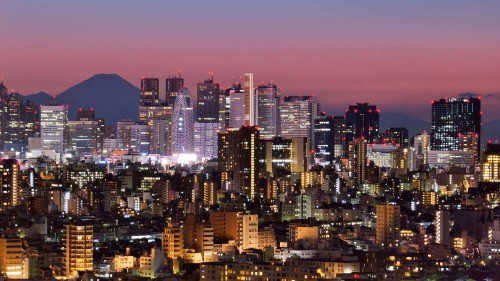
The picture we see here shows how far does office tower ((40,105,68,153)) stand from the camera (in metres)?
87.1

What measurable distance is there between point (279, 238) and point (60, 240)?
574 centimetres

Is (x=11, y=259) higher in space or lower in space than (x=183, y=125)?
lower

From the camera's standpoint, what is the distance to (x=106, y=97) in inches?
4700

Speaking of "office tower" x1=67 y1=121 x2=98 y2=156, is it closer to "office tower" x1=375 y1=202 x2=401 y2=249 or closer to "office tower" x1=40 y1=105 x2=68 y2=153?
"office tower" x1=40 y1=105 x2=68 y2=153

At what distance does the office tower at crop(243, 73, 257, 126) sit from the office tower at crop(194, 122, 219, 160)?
7.43m

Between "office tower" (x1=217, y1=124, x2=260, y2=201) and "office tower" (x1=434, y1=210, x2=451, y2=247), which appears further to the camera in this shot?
"office tower" (x1=217, y1=124, x2=260, y2=201)

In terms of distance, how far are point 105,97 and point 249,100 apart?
145ft

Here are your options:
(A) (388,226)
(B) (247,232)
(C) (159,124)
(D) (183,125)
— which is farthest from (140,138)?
(B) (247,232)

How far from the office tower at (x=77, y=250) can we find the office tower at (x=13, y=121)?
176 feet

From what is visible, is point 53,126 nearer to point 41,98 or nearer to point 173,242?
point 41,98

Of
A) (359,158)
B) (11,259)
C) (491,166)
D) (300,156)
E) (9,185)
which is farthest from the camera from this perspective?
(359,158)

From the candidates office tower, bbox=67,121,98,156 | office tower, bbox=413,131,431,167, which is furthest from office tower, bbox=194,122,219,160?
office tower, bbox=413,131,431,167

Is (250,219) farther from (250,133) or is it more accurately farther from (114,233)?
(250,133)

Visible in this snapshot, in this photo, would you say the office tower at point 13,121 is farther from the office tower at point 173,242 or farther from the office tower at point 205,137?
the office tower at point 173,242
